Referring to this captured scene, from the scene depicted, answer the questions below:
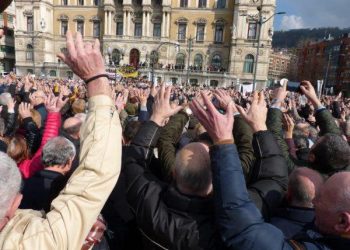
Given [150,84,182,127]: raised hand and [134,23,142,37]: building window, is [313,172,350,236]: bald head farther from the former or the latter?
[134,23,142,37]: building window

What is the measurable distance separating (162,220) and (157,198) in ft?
0.51

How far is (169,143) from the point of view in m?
2.97

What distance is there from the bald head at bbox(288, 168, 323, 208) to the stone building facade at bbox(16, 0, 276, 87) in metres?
46.8

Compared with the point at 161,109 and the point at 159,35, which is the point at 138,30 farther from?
the point at 161,109

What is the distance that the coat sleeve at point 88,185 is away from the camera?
4.80 feet

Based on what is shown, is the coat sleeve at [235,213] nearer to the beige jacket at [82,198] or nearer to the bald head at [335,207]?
the bald head at [335,207]

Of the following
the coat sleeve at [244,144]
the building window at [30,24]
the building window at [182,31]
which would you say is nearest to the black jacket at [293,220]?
the coat sleeve at [244,144]

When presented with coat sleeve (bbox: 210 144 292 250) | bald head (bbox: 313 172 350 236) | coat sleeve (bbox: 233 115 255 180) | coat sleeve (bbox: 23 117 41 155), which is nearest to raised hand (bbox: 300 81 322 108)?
coat sleeve (bbox: 233 115 255 180)

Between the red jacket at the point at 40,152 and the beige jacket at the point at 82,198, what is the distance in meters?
1.95

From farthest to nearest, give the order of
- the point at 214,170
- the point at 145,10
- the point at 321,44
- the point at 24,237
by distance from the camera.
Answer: the point at 321,44
the point at 145,10
the point at 214,170
the point at 24,237

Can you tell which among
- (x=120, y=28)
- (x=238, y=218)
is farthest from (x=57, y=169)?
(x=120, y=28)

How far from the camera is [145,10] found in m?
51.2

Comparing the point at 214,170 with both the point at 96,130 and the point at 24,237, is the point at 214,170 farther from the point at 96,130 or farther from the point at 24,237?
the point at 24,237

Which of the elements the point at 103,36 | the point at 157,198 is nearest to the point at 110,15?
the point at 103,36
